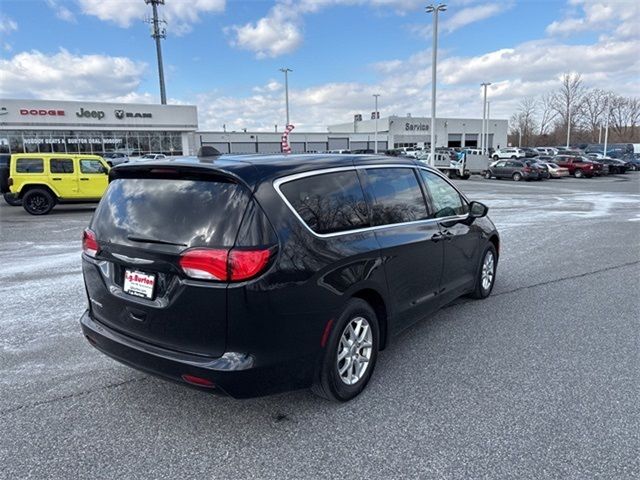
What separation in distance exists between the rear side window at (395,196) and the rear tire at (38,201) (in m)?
14.0

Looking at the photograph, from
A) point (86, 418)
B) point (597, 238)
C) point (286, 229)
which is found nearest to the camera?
point (286, 229)

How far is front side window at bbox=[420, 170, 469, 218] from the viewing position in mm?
4480

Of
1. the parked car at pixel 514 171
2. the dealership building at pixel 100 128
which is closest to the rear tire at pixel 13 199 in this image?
the dealership building at pixel 100 128

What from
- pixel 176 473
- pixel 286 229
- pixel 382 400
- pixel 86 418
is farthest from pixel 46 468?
pixel 382 400

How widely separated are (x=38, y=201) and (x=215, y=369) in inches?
579

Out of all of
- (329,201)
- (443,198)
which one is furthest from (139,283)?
(443,198)

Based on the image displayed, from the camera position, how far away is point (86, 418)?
311cm

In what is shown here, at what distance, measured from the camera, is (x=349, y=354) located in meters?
3.32

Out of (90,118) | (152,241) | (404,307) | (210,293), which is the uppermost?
(90,118)

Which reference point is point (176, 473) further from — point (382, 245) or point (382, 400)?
point (382, 245)

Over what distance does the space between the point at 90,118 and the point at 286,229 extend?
174 ft

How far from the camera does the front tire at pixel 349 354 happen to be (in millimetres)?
3100

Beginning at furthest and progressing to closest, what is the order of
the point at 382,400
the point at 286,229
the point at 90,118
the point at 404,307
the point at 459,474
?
the point at 90,118 → the point at 404,307 → the point at 382,400 → the point at 286,229 → the point at 459,474

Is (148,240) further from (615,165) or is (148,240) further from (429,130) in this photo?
(429,130)
